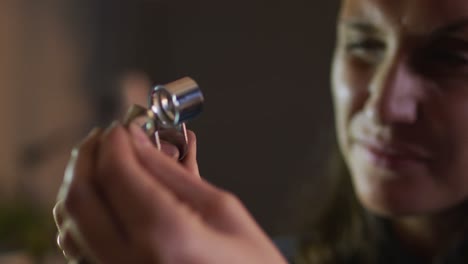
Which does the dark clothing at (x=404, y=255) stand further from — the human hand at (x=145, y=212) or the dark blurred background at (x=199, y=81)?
the human hand at (x=145, y=212)

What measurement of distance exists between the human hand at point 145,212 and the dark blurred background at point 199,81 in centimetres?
57

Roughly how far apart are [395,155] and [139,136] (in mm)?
308

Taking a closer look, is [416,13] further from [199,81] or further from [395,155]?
[199,81]

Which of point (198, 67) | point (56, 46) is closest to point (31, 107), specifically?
point (56, 46)

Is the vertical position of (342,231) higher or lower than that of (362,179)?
lower

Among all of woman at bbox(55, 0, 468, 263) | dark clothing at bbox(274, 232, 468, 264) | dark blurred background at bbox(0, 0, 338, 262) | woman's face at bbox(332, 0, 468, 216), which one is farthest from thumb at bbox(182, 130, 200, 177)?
dark blurred background at bbox(0, 0, 338, 262)

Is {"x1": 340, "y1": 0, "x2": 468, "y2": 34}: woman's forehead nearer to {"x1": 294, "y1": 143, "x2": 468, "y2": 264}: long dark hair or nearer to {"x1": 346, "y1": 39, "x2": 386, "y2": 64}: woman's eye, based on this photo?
{"x1": 346, "y1": 39, "x2": 386, "y2": 64}: woman's eye

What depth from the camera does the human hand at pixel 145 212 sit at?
0.20 m

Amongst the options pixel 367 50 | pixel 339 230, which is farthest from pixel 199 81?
pixel 367 50

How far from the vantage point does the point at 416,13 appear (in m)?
0.45

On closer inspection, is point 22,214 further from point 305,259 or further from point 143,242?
point 143,242

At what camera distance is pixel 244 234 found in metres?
0.21

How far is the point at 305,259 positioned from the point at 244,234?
1.60ft

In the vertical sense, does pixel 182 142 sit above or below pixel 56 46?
above
